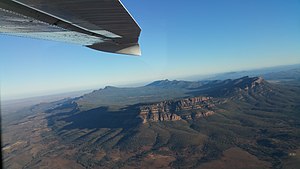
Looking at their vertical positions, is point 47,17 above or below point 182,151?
above

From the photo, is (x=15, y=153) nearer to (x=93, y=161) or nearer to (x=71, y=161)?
(x=71, y=161)

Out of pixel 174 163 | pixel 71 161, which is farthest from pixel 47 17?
pixel 71 161

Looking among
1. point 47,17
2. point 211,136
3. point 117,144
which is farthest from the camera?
point 117,144

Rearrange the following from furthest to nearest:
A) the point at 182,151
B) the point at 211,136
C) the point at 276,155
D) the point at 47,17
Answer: the point at 211,136, the point at 182,151, the point at 276,155, the point at 47,17

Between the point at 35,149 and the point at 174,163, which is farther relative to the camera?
the point at 35,149

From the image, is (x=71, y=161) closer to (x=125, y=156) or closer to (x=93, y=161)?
(x=93, y=161)

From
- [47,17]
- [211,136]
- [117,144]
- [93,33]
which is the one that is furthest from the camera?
[117,144]

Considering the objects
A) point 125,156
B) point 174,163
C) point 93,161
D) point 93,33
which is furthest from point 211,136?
point 93,33
